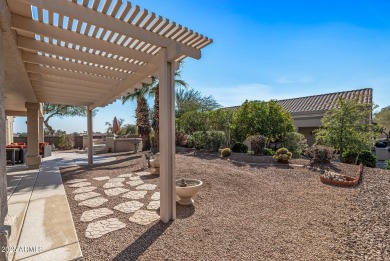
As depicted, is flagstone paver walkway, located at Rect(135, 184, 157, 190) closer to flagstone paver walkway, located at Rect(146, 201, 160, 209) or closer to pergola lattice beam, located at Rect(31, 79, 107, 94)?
flagstone paver walkway, located at Rect(146, 201, 160, 209)

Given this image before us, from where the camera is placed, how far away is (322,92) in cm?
2011

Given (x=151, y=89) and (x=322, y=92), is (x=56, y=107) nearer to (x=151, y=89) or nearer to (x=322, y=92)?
(x=151, y=89)

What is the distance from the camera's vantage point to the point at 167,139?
3566 millimetres

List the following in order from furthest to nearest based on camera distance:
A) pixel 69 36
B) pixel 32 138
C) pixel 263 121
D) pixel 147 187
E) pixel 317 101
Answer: pixel 317 101
pixel 263 121
pixel 32 138
pixel 147 187
pixel 69 36

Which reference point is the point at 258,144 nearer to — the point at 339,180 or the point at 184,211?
the point at 339,180

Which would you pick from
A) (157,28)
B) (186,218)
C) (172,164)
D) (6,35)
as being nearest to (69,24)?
(6,35)

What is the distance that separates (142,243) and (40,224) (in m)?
1.74

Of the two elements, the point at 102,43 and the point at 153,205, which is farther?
the point at 153,205

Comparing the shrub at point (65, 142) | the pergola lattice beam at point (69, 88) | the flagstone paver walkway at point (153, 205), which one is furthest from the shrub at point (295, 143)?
the shrub at point (65, 142)

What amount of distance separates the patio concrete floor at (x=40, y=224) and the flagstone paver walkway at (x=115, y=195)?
0.30 m

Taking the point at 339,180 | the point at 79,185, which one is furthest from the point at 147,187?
the point at 339,180

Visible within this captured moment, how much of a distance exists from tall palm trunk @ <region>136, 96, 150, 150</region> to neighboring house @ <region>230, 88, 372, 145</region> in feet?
42.1

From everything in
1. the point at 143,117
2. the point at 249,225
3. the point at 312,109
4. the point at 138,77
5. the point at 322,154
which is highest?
the point at 312,109

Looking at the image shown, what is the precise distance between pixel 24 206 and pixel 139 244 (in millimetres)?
2717
